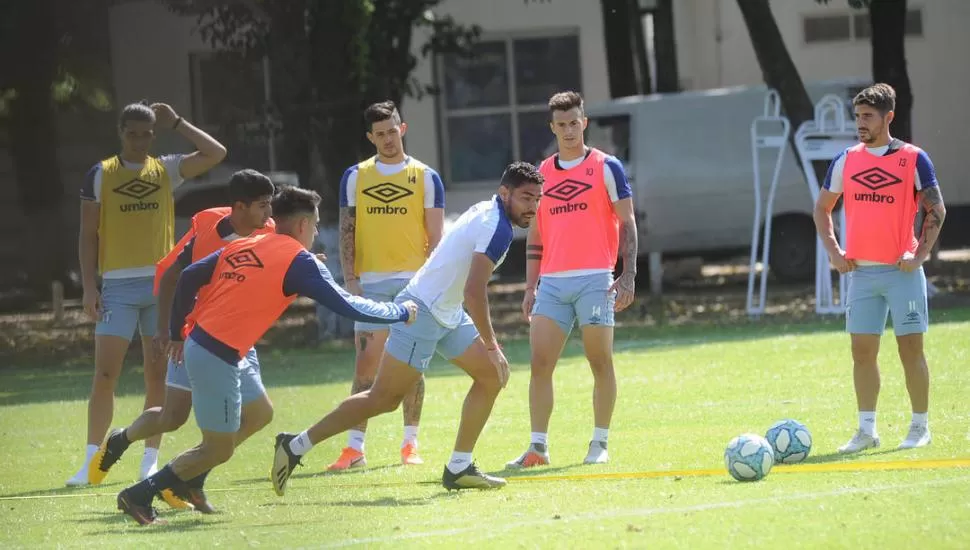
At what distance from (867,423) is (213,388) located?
3.91 m

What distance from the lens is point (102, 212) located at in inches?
391

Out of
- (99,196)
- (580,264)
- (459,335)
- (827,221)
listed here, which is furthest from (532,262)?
(99,196)

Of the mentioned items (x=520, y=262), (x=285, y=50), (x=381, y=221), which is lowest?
(x=520, y=262)

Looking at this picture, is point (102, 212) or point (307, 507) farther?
point (102, 212)

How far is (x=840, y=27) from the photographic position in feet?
98.2

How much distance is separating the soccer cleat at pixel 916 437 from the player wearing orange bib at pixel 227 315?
3210 millimetres

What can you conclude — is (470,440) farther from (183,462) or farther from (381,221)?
(381,221)

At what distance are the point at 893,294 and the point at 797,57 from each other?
20998 mm

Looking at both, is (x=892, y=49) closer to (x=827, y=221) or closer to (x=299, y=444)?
(x=827, y=221)

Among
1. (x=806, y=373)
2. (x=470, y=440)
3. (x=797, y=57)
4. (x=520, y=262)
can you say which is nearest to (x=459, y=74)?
(x=520, y=262)

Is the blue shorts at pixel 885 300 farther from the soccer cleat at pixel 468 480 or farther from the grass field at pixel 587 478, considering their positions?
the soccer cleat at pixel 468 480

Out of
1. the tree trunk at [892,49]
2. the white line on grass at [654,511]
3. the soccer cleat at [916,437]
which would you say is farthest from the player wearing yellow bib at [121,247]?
the tree trunk at [892,49]

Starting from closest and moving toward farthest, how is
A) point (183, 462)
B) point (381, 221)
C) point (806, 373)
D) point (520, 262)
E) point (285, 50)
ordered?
point (183, 462), point (381, 221), point (806, 373), point (285, 50), point (520, 262)

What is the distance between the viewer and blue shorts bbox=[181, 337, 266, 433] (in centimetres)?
780
